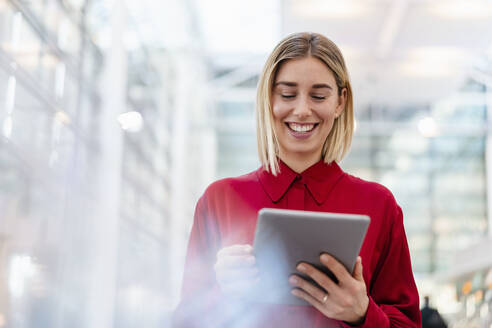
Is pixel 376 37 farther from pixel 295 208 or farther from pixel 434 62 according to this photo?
pixel 295 208

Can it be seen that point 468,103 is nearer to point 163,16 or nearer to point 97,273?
point 163,16

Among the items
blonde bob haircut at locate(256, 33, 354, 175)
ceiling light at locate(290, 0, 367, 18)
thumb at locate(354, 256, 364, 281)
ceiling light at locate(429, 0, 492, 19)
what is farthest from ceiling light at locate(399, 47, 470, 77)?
thumb at locate(354, 256, 364, 281)

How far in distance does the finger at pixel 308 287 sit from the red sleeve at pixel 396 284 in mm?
A: 218

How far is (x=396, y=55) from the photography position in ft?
44.8

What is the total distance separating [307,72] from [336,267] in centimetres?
50

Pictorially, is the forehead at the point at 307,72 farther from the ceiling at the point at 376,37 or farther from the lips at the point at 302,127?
the ceiling at the point at 376,37

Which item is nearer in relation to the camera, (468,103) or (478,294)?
(478,294)

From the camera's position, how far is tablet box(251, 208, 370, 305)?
124 cm

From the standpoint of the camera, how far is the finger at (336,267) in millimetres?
1296

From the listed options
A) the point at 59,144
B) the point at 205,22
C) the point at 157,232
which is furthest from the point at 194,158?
the point at 59,144

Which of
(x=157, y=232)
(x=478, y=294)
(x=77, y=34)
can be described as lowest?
(x=478, y=294)

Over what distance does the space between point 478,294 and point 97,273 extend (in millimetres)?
10365

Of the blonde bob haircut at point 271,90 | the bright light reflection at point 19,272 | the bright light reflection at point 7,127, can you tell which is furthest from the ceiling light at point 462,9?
the blonde bob haircut at point 271,90

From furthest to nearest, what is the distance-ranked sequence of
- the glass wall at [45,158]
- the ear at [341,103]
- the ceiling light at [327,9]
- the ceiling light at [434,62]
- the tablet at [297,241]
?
the ceiling light at [434,62] < the ceiling light at [327,9] < the glass wall at [45,158] < the ear at [341,103] < the tablet at [297,241]
